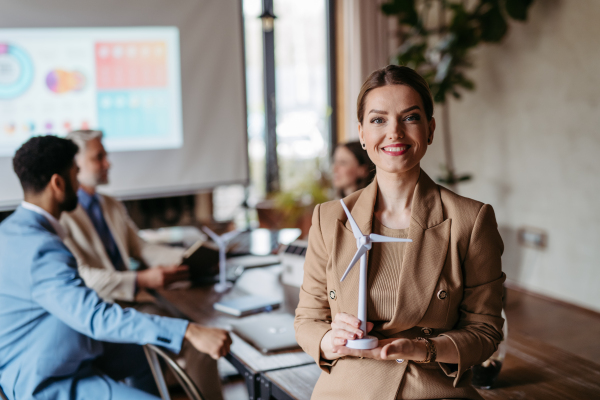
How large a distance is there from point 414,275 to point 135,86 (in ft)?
12.1

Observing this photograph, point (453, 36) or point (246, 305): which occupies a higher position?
point (453, 36)

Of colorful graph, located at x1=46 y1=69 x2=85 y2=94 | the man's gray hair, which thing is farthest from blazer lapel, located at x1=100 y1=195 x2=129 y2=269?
colorful graph, located at x1=46 y1=69 x2=85 y2=94

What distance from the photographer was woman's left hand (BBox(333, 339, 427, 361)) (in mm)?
1130

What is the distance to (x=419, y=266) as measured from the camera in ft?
3.98

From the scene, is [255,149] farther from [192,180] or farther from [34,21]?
[34,21]

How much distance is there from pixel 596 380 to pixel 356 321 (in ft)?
2.77

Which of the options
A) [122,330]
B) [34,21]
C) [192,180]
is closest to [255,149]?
[192,180]

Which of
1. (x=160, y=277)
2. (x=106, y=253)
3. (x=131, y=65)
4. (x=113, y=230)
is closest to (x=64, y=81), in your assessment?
(x=131, y=65)

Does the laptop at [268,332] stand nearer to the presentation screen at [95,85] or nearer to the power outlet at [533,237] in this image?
the presentation screen at [95,85]

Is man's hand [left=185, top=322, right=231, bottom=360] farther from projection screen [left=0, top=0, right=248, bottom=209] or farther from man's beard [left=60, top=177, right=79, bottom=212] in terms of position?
projection screen [left=0, top=0, right=248, bottom=209]

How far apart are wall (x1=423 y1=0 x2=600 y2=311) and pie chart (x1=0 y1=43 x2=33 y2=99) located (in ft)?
11.5

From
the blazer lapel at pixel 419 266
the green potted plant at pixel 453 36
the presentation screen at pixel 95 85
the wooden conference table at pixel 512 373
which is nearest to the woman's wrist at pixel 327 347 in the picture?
the blazer lapel at pixel 419 266

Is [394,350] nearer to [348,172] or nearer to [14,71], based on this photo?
[348,172]

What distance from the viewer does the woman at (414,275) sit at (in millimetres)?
1207
